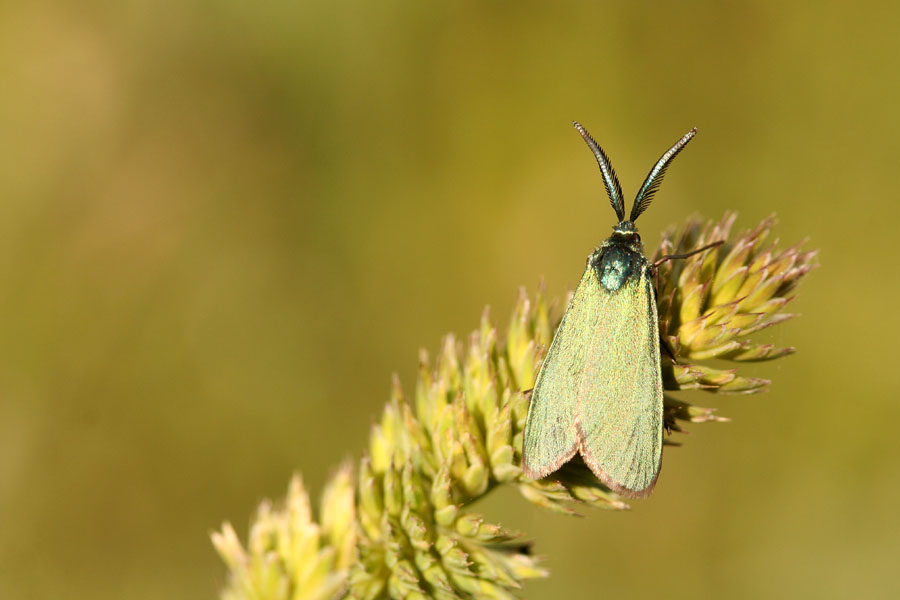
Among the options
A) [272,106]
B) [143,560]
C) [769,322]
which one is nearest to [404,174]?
[272,106]

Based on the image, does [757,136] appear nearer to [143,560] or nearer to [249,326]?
[249,326]

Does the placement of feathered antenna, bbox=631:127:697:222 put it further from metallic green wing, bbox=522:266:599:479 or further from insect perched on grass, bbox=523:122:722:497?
metallic green wing, bbox=522:266:599:479

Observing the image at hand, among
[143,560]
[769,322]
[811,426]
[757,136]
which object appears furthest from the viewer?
[757,136]

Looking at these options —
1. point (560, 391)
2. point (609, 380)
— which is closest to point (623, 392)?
point (609, 380)

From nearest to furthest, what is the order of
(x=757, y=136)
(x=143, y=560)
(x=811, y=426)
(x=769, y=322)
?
(x=769, y=322), (x=143, y=560), (x=811, y=426), (x=757, y=136)

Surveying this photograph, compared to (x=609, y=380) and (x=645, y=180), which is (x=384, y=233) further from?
(x=609, y=380)

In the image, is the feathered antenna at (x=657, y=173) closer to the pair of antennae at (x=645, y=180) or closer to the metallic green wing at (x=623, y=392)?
the pair of antennae at (x=645, y=180)

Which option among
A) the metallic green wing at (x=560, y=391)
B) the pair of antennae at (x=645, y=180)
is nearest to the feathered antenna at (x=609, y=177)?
the pair of antennae at (x=645, y=180)
